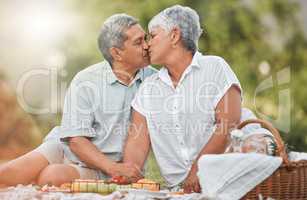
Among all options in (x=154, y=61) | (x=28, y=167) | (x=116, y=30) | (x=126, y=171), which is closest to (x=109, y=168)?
(x=126, y=171)

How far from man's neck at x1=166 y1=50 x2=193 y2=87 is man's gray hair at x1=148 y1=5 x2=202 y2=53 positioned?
0.03 m

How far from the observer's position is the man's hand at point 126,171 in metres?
3.22

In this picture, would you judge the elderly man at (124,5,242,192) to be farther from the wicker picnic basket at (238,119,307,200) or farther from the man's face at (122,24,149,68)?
the wicker picnic basket at (238,119,307,200)

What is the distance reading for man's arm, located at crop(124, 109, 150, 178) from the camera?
130 inches

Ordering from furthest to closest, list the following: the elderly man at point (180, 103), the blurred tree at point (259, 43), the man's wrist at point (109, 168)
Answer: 1. the blurred tree at point (259, 43)
2. the man's wrist at point (109, 168)
3. the elderly man at point (180, 103)

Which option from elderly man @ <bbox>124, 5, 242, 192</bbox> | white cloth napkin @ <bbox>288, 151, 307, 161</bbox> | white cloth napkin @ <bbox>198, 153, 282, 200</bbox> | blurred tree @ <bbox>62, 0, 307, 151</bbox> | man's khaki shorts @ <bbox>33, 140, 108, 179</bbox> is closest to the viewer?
white cloth napkin @ <bbox>198, 153, 282, 200</bbox>

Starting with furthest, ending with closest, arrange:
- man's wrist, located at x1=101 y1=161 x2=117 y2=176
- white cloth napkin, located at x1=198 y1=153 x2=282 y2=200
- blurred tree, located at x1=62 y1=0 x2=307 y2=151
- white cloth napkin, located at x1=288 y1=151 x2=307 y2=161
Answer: blurred tree, located at x1=62 y1=0 x2=307 y2=151, man's wrist, located at x1=101 y1=161 x2=117 y2=176, white cloth napkin, located at x1=288 y1=151 x2=307 y2=161, white cloth napkin, located at x1=198 y1=153 x2=282 y2=200

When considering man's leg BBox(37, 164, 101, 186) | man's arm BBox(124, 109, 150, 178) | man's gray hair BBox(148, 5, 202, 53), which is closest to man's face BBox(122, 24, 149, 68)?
man's gray hair BBox(148, 5, 202, 53)

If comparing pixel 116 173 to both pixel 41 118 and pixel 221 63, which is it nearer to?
pixel 221 63

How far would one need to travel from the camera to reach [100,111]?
3.38 metres

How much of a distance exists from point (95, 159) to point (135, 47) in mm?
523

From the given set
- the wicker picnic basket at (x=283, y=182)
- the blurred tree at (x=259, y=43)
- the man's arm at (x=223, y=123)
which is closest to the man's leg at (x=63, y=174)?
the man's arm at (x=223, y=123)

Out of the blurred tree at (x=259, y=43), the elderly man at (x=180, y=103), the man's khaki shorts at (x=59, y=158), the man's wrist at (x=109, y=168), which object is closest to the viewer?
the elderly man at (x=180, y=103)

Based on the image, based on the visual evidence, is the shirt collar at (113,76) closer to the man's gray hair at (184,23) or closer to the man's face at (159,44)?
the man's face at (159,44)
